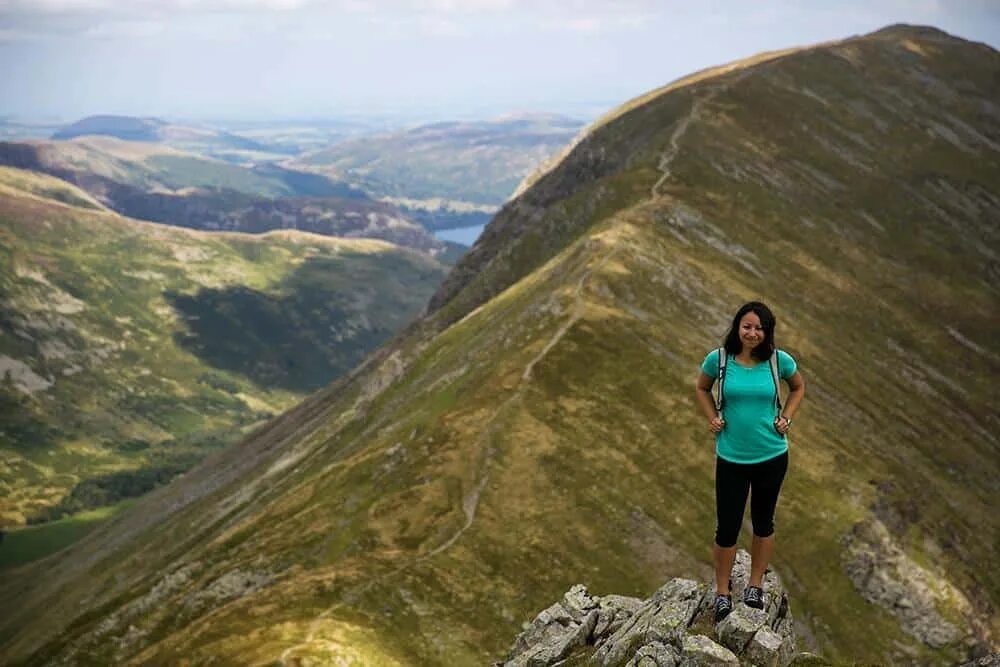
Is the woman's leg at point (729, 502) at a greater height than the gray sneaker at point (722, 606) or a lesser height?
greater

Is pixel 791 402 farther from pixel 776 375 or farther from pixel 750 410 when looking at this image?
pixel 750 410

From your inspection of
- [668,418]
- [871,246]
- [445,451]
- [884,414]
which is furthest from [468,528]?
[871,246]

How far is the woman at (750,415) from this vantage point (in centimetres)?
2177

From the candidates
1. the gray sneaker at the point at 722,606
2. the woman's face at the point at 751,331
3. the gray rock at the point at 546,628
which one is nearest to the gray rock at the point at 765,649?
the gray sneaker at the point at 722,606

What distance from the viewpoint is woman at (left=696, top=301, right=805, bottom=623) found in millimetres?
21766

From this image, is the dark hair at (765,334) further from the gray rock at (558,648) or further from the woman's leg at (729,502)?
the gray rock at (558,648)

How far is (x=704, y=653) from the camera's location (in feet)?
76.0

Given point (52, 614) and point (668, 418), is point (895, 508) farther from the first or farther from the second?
point (52, 614)

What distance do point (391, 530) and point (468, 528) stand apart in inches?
339

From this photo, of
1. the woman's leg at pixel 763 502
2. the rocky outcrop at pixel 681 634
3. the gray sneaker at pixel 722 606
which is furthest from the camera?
the gray sneaker at pixel 722 606

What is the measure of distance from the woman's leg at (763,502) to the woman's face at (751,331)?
3.34 m

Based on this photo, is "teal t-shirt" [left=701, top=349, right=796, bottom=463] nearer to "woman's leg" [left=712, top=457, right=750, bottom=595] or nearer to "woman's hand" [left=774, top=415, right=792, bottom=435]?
"woman's hand" [left=774, top=415, right=792, bottom=435]

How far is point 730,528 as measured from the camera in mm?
23109

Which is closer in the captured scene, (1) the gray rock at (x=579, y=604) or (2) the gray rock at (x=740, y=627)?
(2) the gray rock at (x=740, y=627)
